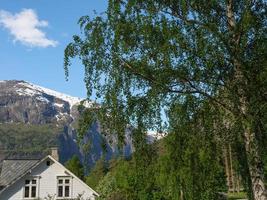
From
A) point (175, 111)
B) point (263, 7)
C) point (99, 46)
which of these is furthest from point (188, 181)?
point (263, 7)

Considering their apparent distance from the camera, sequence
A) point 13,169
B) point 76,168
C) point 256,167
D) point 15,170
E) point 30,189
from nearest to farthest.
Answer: point 256,167, point 30,189, point 15,170, point 13,169, point 76,168

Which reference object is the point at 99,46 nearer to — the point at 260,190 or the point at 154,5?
the point at 154,5

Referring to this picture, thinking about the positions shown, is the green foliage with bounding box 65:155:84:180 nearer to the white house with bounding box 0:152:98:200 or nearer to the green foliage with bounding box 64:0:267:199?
the white house with bounding box 0:152:98:200

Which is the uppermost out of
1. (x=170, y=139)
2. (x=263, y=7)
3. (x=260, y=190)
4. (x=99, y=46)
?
(x=263, y=7)

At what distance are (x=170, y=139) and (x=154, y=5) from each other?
4631 millimetres

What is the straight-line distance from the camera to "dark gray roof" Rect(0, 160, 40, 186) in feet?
176

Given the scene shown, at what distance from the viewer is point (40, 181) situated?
54.7 metres

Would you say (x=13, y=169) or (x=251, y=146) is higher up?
(x=13, y=169)

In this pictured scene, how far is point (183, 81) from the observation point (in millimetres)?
14750

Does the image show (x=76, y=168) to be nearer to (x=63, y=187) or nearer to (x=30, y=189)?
(x=63, y=187)

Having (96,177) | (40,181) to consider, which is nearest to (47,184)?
(40,181)

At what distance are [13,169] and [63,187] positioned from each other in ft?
21.7

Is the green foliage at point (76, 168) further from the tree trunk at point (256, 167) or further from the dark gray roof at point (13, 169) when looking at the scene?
the tree trunk at point (256, 167)

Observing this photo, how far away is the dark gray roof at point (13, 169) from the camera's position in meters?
53.7
